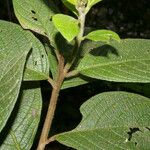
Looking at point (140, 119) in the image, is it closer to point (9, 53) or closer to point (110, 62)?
point (110, 62)

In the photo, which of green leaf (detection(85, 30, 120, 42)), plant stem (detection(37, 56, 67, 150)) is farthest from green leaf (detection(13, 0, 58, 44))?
green leaf (detection(85, 30, 120, 42))

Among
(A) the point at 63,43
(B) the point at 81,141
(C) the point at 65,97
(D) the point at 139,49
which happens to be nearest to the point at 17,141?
(B) the point at 81,141

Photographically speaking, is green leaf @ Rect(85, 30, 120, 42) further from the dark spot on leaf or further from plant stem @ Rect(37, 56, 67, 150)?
the dark spot on leaf

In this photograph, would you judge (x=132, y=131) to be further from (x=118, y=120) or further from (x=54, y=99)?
(x=54, y=99)

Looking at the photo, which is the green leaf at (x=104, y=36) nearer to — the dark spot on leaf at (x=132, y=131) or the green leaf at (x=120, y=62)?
the green leaf at (x=120, y=62)

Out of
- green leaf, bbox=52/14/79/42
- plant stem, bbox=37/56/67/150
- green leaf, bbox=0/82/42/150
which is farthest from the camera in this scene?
green leaf, bbox=0/82/42/150
